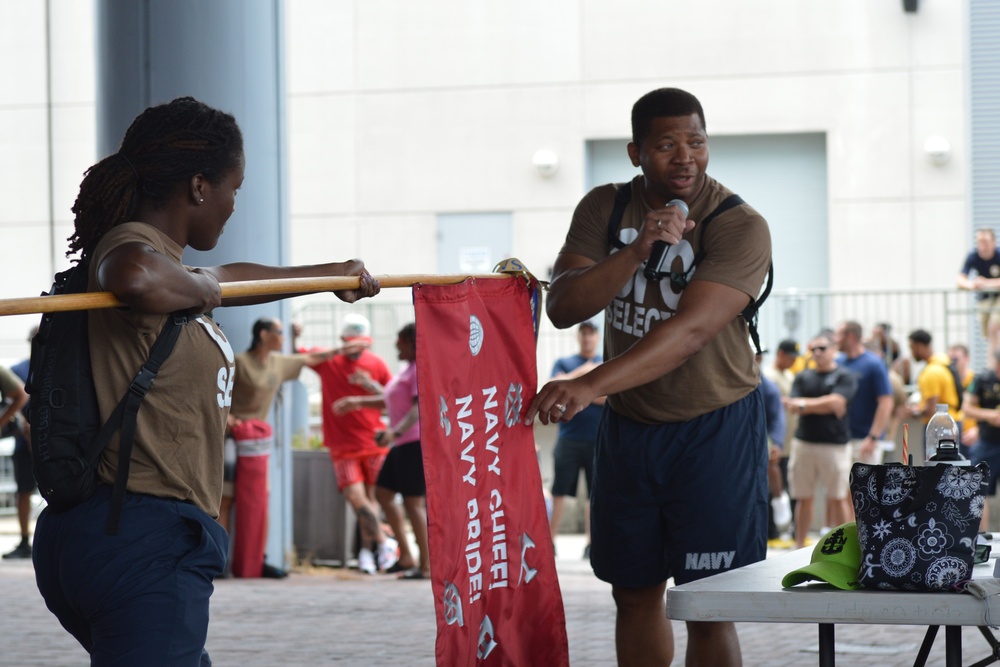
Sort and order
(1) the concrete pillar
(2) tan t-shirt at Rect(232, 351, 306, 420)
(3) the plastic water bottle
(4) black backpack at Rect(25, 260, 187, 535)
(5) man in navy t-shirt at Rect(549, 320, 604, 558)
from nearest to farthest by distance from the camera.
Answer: (4) black backpack at Rect(25, 260, 187, 535) → (3) the plastic water bottle → (1) the concrete pillar → (2) tan t-shirt at Rect(232, 351, 306, 420) → (5) man in navy t-shirt at Rect(549, 320, 604, 558)

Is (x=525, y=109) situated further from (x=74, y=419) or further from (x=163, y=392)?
(x=74, y=419)

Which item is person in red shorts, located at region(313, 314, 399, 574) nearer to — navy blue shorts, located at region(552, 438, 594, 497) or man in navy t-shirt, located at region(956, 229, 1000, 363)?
navy blue shorts, located at region(552, 438, 594, 497)

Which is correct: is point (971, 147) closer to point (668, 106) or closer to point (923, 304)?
point (923, 304)

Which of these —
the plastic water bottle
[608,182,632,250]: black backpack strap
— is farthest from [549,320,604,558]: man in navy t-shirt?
the plastic water bottle

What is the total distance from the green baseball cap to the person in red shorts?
851cm

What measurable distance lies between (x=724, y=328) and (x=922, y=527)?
1.53 m

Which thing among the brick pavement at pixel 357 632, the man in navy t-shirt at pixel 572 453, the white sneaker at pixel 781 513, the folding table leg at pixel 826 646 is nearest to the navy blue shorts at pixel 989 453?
the white sneaker at pixel 781 513

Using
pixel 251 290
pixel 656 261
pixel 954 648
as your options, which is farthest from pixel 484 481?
pixel 954 648

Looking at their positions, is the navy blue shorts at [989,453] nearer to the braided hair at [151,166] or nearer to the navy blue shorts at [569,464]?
the navy blue shorts at [569,464]

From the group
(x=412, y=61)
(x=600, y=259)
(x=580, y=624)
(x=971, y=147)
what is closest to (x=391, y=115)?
(x=412, y=61)

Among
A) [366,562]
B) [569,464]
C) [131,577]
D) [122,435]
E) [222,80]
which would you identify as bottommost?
[366,562]

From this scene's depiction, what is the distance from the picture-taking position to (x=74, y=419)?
3.10 metres

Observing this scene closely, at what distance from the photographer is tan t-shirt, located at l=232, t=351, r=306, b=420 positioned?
10.8m

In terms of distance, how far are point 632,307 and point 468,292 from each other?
57 centimetres
